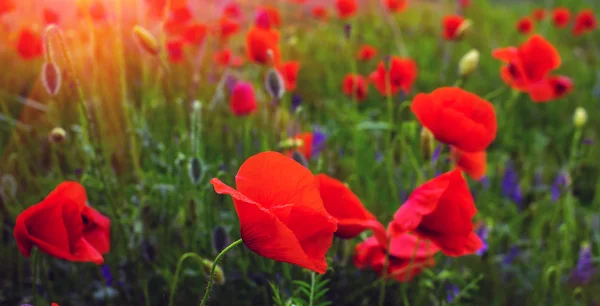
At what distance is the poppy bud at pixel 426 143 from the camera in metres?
1.35

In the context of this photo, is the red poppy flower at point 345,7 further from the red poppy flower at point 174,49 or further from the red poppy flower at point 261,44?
the red poppy flower at point 261,44

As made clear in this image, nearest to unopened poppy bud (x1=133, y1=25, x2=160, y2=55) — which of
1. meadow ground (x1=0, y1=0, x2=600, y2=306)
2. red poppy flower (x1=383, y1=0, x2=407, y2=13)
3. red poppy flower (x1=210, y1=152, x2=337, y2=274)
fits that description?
meadow ground (x1=0, y1=0, x2=600, y2=306)

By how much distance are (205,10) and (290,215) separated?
456 centimetres

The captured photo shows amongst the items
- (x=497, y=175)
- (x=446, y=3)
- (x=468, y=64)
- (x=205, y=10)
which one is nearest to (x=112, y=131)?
(x=468, y=64)

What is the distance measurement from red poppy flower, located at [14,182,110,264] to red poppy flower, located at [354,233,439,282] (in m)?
0.58

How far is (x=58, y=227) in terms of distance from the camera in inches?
35.2

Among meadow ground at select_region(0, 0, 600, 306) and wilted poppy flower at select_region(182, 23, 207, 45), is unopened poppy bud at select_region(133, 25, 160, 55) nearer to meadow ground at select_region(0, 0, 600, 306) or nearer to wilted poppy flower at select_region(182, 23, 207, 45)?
meadow ground at select_region(0, 0, 600, 306)

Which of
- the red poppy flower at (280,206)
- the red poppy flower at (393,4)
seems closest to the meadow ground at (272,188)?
the red poppy flower at (280,206)

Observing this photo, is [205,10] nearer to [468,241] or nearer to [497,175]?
[497,175]

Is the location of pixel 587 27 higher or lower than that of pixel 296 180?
lower

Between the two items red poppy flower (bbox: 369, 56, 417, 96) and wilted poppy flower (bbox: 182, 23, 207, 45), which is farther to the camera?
wilted poppy flower (bbox: 182, 23, 207, 45)

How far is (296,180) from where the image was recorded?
75cm

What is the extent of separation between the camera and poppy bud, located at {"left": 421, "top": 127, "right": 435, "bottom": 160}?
135 cm

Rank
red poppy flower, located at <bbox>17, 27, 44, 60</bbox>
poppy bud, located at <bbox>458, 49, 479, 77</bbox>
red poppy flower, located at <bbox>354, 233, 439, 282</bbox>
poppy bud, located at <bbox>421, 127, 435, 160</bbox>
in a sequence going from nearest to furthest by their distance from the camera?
red poppy flower, located at <bbox>354, 233, 439, 282</bbox> → poppy bud, located at <bbox>421, 127, 435, 160</bbox> → poppy bud, located at <bbox>458, 49, 479, 77</bbox> → red poppy flower, located at <bbox>17, 27, 44, 60</bbox>
